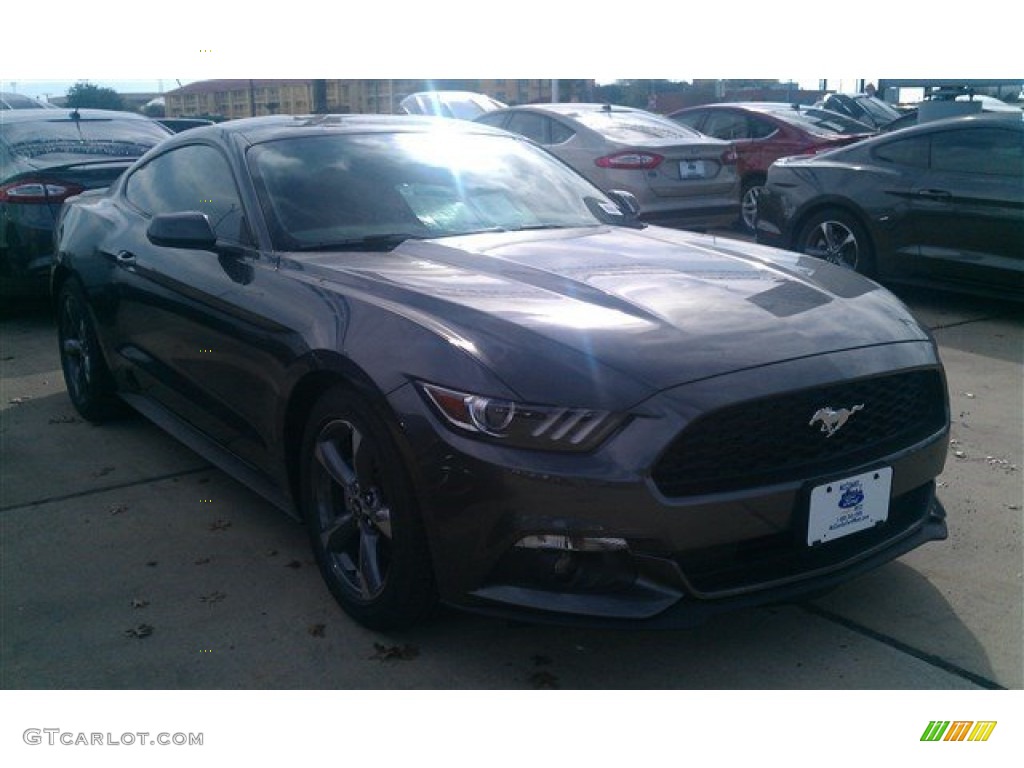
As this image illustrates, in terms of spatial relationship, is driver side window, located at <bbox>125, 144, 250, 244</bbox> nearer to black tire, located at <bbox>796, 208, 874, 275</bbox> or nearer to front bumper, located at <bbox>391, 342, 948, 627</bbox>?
front bumper, located at <bbox>391, 342, 948, 627</bbox>

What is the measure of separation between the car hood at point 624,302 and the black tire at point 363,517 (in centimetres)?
38

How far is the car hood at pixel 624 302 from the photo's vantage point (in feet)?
9.07

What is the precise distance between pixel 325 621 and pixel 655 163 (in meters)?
7.17

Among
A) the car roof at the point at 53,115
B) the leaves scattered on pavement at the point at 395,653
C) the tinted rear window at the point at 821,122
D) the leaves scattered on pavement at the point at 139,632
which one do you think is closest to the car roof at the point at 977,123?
the tinted rear window at the point at 821,122

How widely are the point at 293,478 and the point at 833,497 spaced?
1.75 metres

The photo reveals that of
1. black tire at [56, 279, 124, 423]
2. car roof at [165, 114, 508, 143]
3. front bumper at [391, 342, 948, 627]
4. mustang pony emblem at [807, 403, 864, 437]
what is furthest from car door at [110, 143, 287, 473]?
mustang pony emblem at [807, 403, 864, 437]

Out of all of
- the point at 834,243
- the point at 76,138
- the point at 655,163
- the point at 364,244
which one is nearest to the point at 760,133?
the point at 655,163

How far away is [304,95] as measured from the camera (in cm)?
758

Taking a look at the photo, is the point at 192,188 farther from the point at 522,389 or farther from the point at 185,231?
the point at 522,389

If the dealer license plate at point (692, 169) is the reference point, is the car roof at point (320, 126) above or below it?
above

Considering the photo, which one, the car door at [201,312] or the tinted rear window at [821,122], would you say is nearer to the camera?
the car door at [201,312]

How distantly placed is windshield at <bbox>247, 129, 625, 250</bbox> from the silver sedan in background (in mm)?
5090

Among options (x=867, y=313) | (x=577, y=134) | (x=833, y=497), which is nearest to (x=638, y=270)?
(x=867, y=313)

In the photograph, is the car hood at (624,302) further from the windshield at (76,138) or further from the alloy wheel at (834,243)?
the windshield at (76,138)
